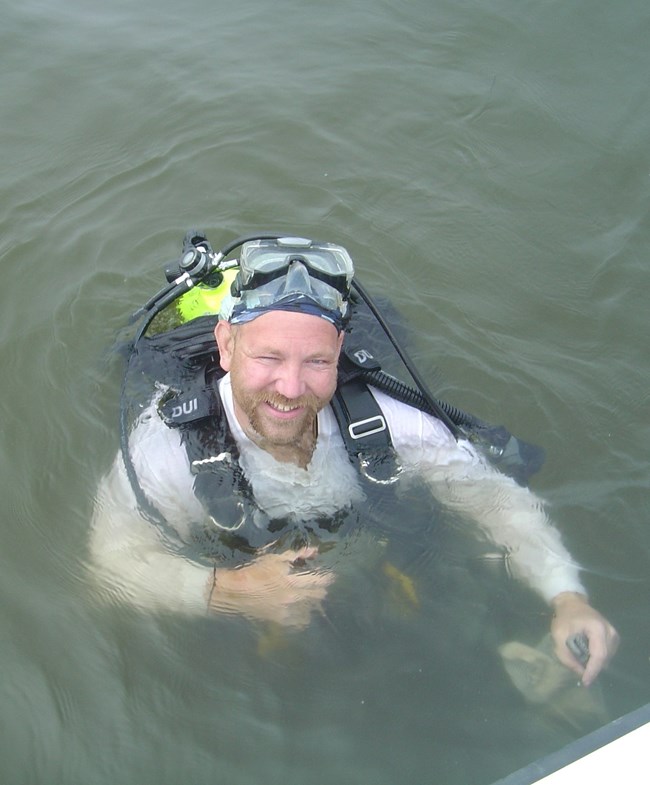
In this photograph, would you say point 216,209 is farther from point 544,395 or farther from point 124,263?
point 544,395

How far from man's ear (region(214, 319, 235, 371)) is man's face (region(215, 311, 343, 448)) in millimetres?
61

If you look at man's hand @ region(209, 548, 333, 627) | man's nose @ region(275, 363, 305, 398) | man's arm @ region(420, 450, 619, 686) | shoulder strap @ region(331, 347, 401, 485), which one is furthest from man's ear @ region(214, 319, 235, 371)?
man's arm @ region(420, 450, 619, 686)

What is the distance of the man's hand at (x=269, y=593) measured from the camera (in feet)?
11.4

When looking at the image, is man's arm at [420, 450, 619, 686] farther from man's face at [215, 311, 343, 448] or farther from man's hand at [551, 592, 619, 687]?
man's face at [215, 311, 343, 448]

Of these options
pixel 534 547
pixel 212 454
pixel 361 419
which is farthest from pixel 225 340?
pixel 534 547

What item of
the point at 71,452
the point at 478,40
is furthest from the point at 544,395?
the point at 478,40

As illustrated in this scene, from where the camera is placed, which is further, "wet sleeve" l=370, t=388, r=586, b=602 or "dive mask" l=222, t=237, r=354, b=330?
"wet sleeve" l=370, t=388, r=586, b=602

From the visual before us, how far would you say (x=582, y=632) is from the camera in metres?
3.13

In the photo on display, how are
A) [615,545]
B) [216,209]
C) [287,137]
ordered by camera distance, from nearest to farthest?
1. [615,545]
2. [216,209]
3. [287,137]

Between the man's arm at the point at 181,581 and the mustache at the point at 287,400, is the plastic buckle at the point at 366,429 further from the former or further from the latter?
the man's arm at the point at 181,581

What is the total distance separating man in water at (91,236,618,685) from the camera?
3281 mm

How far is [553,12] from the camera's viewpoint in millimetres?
7551

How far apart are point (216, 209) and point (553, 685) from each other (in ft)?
13.9

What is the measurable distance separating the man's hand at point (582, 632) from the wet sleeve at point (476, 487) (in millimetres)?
279
